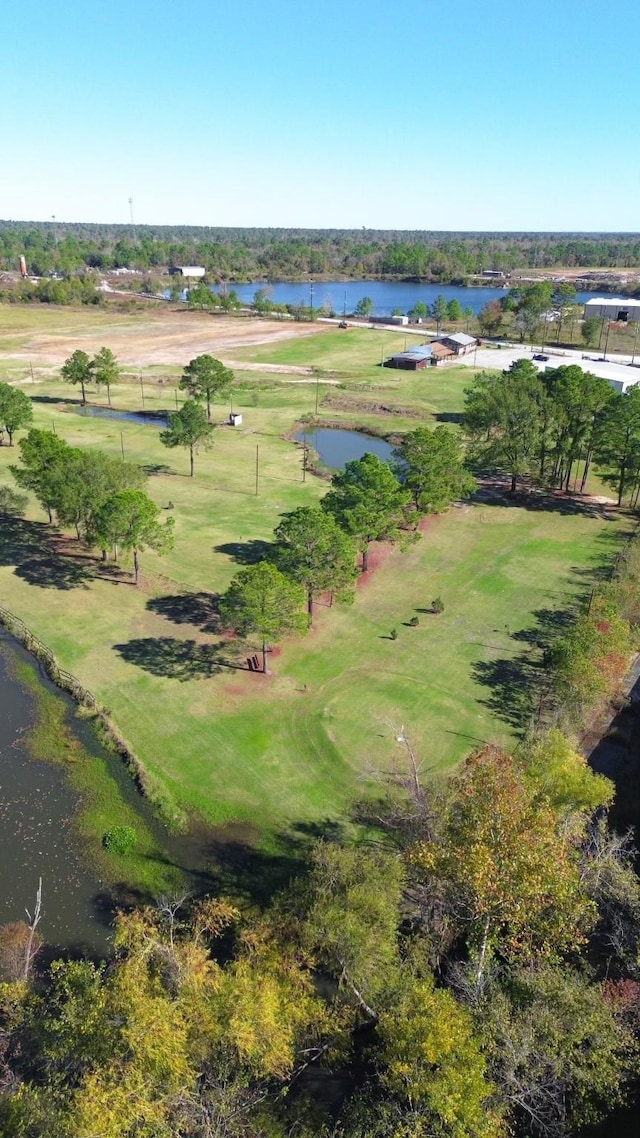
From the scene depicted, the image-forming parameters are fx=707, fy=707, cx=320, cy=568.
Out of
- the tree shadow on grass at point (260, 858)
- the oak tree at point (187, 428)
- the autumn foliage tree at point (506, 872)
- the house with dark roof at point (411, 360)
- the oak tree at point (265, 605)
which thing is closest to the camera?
the autumn foliage tree at point (506, 872)

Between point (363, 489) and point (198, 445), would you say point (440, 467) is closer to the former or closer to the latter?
point (363, 489)

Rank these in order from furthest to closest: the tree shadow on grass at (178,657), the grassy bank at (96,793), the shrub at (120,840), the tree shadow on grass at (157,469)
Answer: the tree shadow on grass at (157,469) < the tree shadow on grass at (178,657) < the shrub at (120,840) < the grassy bank at (96,793)

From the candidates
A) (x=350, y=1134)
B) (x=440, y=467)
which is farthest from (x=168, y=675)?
(x=440, y=467)

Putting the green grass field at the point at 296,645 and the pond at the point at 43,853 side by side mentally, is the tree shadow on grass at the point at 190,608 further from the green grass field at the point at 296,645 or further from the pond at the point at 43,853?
the pond at the point at 43,853

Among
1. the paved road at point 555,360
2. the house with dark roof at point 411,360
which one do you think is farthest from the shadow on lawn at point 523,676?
the house with dark roof at point 411,360

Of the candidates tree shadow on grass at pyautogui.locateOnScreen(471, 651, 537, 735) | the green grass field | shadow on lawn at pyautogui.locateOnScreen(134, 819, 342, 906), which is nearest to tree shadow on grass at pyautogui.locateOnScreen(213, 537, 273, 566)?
the green grass field

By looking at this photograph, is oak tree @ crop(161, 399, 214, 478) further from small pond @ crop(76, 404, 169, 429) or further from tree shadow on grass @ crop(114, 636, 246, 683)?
tree shadow on grass @ crop(114, 636, 246, 683)
